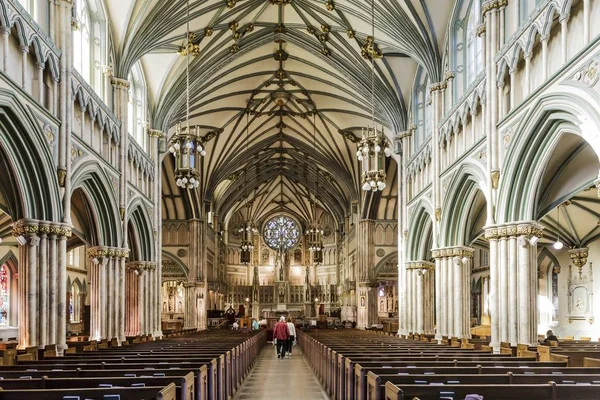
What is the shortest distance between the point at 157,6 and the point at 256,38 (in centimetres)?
696

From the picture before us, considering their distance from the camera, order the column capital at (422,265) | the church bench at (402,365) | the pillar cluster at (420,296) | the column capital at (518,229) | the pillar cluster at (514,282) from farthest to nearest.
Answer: the column capital at (422,265)
the pillar cluster at (420,296)
the column capital at (518,229)
the pillar cluster at (514,282)
the church bench at (402,365)

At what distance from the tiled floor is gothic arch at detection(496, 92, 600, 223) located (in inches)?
273

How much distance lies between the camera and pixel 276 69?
111 feet

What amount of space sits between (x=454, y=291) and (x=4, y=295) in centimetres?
2067

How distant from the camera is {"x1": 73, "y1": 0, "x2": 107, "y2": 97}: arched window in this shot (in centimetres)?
2072

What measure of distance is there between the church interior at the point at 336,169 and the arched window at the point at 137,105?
0.14 meters

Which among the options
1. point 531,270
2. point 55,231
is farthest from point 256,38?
point 531,270

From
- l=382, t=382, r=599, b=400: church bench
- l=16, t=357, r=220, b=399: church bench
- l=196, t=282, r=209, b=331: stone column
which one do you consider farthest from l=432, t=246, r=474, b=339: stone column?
l=196, t=282, r=209, b=331: stone column

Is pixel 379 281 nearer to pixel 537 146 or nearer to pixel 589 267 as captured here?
pixel 589 267

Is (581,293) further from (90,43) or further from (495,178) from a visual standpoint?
(90,43)

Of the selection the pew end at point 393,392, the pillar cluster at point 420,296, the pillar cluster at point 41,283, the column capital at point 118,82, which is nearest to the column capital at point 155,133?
the column capital at point 118,82

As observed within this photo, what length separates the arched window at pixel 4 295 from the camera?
29784 millimetres

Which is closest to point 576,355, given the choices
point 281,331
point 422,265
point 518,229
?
point 518,229

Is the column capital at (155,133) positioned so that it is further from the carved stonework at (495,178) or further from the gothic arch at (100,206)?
the carved stonework at (495,178)
